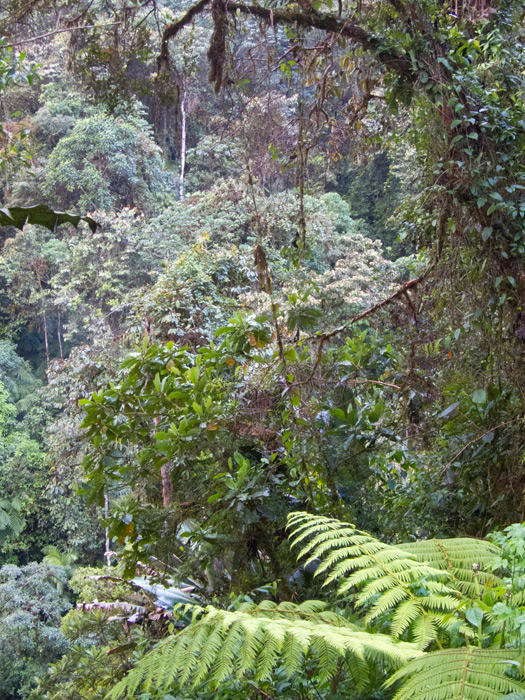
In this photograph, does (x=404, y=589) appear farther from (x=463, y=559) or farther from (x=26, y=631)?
(x=26, y=631)

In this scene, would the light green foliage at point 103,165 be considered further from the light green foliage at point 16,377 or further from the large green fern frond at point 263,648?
the large green fern frond at point 263,648

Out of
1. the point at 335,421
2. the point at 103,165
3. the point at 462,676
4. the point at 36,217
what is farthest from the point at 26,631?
the point at 103,165

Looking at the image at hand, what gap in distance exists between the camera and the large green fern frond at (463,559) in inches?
34.4

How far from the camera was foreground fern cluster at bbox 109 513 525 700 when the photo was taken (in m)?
0.63

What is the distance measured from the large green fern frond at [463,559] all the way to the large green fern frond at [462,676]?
211 millimetres

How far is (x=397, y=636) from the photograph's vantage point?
2.46 feet

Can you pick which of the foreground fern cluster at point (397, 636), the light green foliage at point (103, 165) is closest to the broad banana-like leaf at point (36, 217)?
the foreground fern cluster at point (397, 636)

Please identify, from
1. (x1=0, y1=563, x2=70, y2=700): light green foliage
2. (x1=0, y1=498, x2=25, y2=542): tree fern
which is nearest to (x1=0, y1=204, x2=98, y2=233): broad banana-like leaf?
(x1=0, y1=563, x2=70, y2=700): light green foliage

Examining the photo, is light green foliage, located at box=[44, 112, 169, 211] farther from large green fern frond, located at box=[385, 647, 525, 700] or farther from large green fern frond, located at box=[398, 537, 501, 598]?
large green fern frond, located at box=[385, 647, 525, 700]

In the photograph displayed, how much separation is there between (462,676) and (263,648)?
0.30 meters

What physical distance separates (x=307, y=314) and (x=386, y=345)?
1.27 feet

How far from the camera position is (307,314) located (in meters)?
1.96

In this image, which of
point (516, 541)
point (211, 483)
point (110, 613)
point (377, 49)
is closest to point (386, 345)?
point (211, 483)

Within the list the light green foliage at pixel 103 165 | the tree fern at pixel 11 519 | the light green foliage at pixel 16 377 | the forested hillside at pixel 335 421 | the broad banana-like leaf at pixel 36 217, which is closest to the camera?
the forested hillside at pixel 335 421
